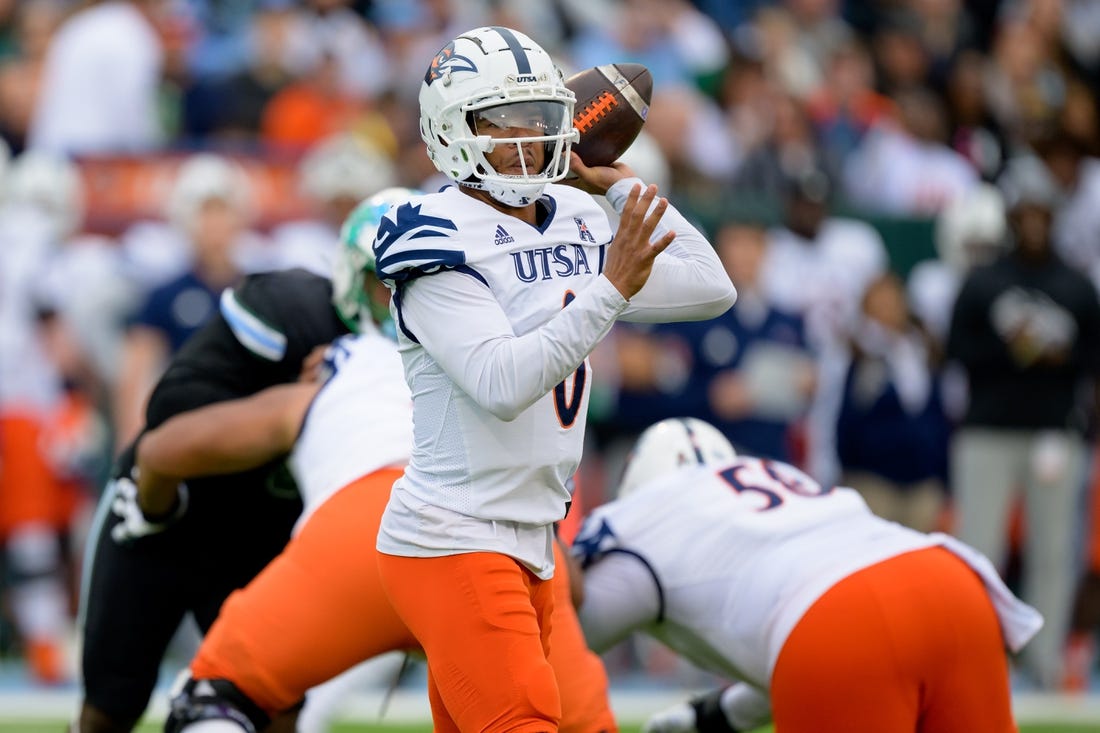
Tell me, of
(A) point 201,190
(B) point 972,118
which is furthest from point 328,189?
(B) point 972,118

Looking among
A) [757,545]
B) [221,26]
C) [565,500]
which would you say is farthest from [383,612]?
[221,26]


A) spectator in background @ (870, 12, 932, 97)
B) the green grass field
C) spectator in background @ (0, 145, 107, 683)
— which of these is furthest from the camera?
spectator in background @ (870, 12, 932, 97)

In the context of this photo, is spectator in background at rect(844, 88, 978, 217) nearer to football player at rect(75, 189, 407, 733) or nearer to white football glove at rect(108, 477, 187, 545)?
football player at rect(75, 189, 407, 733)

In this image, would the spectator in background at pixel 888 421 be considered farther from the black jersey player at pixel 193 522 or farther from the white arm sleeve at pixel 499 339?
the white arm sleeve at pixel 499 339

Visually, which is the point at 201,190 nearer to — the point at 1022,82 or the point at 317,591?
the point at 317,591

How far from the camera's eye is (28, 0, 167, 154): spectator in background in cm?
891

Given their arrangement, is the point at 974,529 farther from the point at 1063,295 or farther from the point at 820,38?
the point at 820,38

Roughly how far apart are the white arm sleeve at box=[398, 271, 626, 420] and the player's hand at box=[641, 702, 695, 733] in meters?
1.63

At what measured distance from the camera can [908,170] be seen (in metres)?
10.1

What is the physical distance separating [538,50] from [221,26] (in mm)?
7279

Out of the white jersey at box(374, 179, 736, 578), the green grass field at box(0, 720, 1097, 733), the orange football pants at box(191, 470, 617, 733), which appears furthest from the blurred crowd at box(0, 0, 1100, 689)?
the white jersey at box(374, 179, 736, 578)

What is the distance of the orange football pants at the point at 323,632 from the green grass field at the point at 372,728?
2.40m

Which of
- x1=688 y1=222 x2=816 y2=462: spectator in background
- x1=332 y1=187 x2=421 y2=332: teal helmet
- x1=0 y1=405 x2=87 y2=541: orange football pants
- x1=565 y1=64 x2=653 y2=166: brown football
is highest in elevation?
x1=565 y1=64 x2=653 y2=166: brown football

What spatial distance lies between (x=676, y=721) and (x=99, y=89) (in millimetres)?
5716
